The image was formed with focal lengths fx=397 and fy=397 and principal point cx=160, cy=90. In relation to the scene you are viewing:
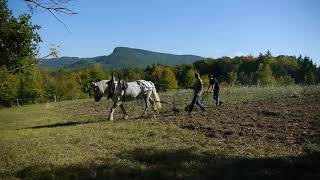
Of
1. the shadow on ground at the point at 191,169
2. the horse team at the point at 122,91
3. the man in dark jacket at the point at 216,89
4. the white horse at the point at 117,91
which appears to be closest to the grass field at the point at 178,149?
the shadow on ground at the point at 191,169

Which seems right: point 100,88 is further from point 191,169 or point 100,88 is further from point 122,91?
point 191,169

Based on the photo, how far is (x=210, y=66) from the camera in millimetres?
161000

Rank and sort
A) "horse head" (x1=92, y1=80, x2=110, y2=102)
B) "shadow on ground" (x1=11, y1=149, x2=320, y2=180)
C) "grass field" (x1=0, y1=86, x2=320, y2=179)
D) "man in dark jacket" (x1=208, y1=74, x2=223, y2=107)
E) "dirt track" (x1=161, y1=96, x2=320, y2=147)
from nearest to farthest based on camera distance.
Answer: "shadow on ground" (x1=11, y1=149, x2=320, y2=180) → "grass field" (x1=0, y1=86, x2=320, y2=179) → "dirt track" (x1=161, y1=96, x2=320, y2=147) → "horse head" (x1=92, y1=80, x2=110, y2=102) → "man in dark jacket" (x1=208, y1=74, x2=223, y2=107)

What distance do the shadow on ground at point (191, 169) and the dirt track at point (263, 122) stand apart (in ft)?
8.83

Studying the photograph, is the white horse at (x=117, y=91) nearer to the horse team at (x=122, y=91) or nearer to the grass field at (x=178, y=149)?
the horse team at (x=122, y=91)

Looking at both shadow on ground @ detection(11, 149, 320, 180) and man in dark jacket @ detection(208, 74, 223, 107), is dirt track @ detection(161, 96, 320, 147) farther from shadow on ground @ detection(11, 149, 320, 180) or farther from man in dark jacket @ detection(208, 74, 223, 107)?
shadow on ground @ detection(11, 149, 320, 180)

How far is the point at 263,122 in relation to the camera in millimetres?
17297

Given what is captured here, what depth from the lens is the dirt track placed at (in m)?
14.3

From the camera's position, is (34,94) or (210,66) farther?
(210,66)

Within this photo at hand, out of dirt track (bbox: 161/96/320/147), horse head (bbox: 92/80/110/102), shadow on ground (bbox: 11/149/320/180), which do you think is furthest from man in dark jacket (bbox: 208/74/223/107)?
shadow on ground (bbox: 11/149/320/180)

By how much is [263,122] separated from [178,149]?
5.85m

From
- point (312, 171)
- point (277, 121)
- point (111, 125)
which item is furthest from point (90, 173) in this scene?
point (277, 121)

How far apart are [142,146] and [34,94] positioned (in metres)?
61.4

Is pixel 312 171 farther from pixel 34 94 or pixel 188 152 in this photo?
pixel 34 94
